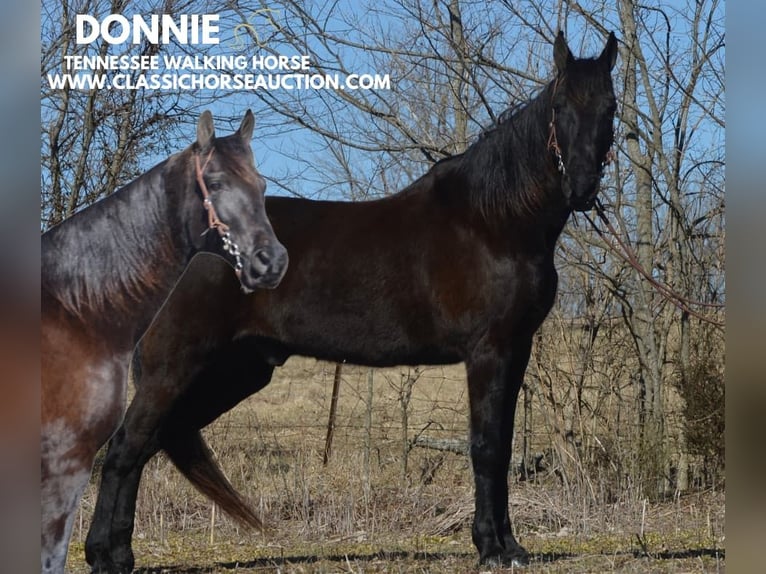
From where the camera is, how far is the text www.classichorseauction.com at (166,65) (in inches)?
192

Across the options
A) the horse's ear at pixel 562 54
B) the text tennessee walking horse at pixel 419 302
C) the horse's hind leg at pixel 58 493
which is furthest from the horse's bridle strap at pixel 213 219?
the horse's ear at pixel 562 54

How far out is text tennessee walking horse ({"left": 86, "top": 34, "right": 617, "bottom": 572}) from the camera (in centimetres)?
489

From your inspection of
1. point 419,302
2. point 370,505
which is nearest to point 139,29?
point 419,302

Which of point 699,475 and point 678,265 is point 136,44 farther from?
point 699,475

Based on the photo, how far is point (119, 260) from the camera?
3.77 meters

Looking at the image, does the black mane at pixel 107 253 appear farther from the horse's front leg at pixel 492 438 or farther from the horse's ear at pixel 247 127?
the horse's front leg at pixel 492 438

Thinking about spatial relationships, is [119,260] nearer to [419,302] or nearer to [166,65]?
[166,65]

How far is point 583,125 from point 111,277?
2.38 meters

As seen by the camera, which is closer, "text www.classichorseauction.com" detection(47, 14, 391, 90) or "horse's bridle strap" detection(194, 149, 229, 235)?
"horse's bridle strap" detection(194, 149, 229, 235)

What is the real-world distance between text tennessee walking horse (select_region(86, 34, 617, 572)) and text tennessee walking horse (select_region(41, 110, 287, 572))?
1112 millimetres

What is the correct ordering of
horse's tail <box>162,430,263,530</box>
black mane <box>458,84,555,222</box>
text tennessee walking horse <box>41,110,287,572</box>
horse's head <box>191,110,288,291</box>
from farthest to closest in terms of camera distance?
horse's tail <box>162,430,263,530</box> < black mane <box>458,84,555,222</box> < horse's head <box>191,110,288,291</box> < text tennessee walking horse <box>41,110,287,572</box>

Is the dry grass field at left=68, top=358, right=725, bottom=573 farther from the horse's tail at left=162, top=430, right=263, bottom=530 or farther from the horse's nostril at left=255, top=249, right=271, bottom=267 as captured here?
the horse's nostril at left=255, top=249, right=271, bottom=267

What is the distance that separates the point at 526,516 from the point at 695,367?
5.43 ft

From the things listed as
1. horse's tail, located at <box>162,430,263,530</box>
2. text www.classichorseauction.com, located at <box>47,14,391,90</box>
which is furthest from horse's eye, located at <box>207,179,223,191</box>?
horse's tail, located at <box>162,430,263,530</box>
